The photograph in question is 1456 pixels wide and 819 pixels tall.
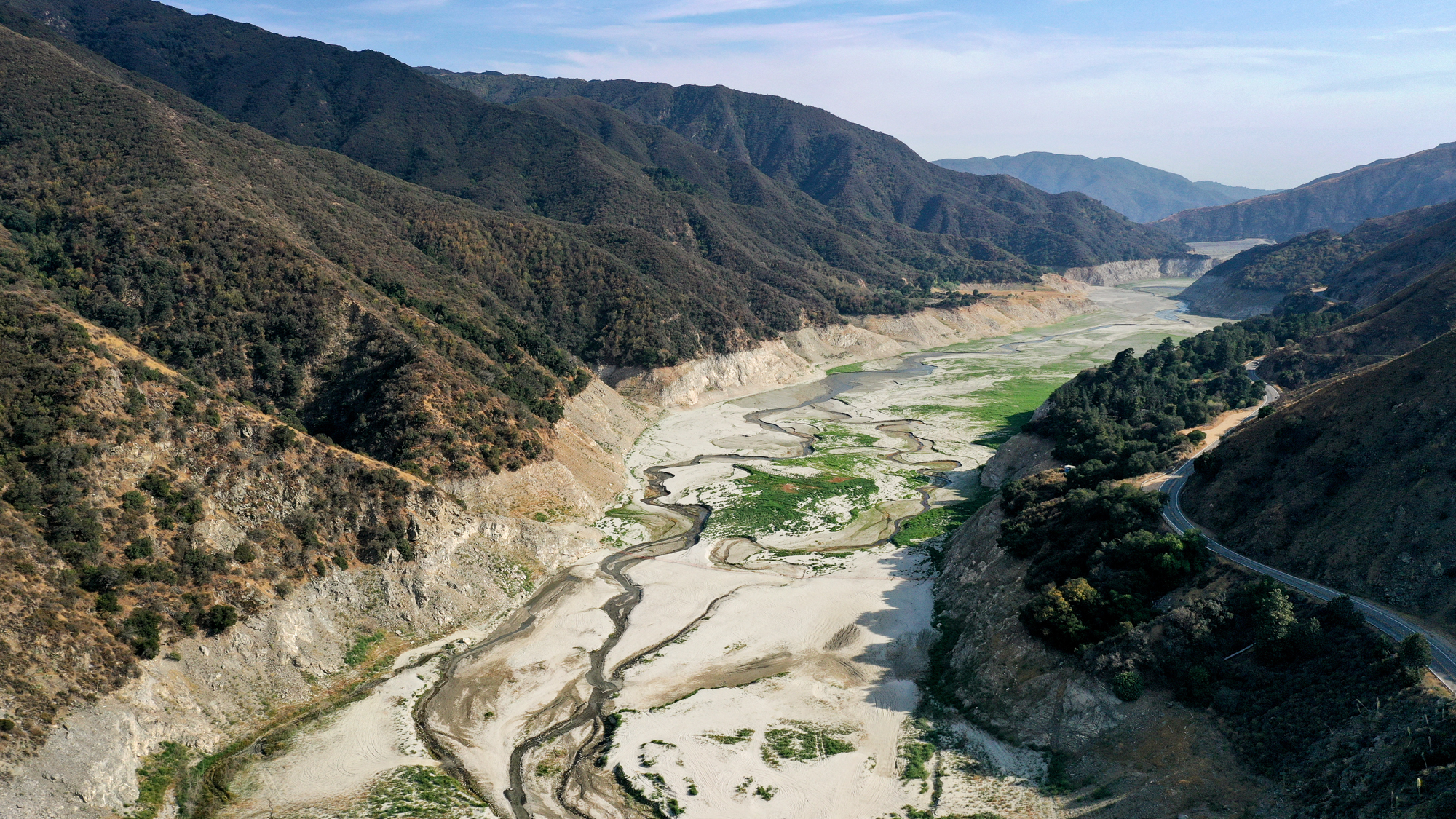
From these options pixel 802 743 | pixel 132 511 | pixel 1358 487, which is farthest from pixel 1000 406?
pixel 132 511

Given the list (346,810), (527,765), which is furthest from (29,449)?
(527,765)

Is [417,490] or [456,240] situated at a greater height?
[456,240]

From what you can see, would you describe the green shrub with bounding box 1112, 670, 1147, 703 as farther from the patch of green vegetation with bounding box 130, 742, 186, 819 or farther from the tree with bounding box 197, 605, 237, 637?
the tree with bounding box 197, 605, 237, 637

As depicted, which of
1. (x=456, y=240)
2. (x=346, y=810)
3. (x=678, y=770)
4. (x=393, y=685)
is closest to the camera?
(x=346, y=810)

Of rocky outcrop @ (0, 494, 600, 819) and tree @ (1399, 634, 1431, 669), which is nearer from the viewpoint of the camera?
tree @ (1399, 634, 1431, 669)

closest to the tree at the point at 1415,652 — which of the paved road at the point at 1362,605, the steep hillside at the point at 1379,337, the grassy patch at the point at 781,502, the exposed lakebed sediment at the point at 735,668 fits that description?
the paved road at the point at 1362,605

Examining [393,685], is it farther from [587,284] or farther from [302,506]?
[587,284]

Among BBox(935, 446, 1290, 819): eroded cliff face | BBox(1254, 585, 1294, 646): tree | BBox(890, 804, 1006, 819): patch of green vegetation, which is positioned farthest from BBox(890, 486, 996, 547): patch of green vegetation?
BBox(890, 804, 1006, 819): patch of green vegetation
